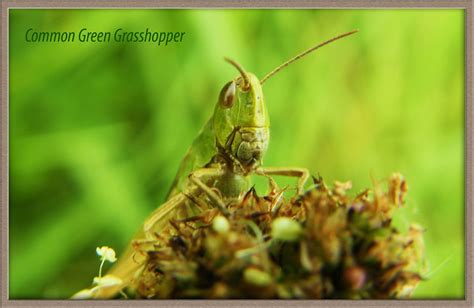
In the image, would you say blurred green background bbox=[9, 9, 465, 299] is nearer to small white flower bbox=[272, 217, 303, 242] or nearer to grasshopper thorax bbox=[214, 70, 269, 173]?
grasshopper thorax bbox=[214, 70, 269, 173]

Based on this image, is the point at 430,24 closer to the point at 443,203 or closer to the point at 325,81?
the point at 325,81

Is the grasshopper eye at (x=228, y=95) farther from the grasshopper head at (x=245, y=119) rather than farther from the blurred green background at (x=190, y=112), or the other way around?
the blurred green background at (x=190, y=112)

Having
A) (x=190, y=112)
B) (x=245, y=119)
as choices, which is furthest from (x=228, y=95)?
(x=190, y=112)

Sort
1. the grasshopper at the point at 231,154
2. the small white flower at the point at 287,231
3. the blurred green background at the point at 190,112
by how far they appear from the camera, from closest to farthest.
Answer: the small white flower at the point at 287,231 < the grasshopper at the point at 231,154 < the blurred green background at the point at 190,112

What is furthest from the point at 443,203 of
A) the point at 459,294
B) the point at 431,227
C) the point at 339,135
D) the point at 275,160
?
the point at 459,294

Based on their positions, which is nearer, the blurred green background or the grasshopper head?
the grasshopper head

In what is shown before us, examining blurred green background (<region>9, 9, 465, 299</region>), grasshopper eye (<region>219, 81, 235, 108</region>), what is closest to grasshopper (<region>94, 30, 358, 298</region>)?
grasshopper eye (<region>219, 81, 235, 108</region>)

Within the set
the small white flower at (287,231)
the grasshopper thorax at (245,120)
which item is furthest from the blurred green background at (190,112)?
the small white flower at (287,231)
